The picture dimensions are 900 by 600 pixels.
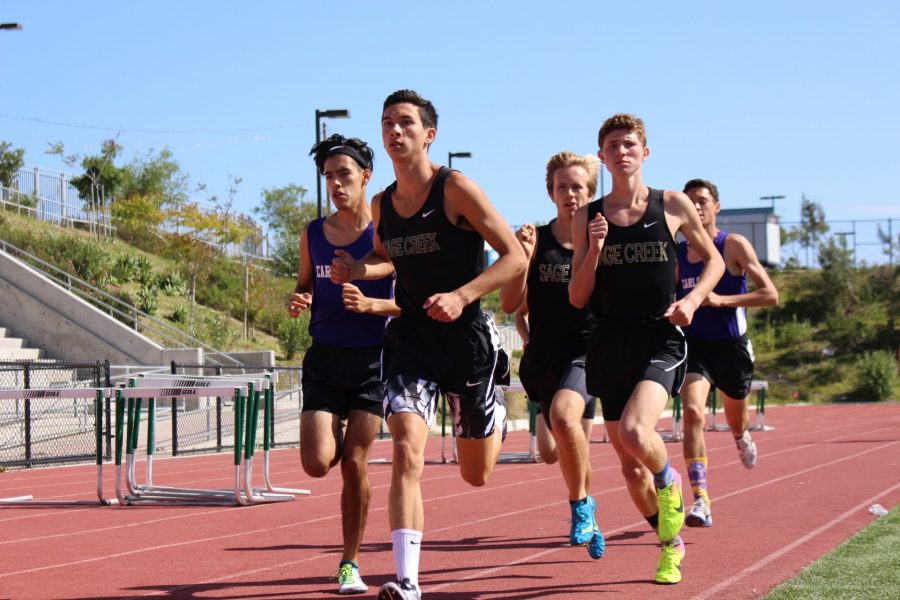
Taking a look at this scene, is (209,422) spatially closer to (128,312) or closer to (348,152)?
(348,152)

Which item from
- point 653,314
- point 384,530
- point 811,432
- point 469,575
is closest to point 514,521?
point 384,530

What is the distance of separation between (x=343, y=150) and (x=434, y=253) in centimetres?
137

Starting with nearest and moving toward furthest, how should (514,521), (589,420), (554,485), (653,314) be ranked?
(653,314) < (589,420) < (514,521) < (554,485)

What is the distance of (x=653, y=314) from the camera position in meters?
6.30

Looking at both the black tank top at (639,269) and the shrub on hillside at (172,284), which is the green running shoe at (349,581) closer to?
the black tank top at (639,269)

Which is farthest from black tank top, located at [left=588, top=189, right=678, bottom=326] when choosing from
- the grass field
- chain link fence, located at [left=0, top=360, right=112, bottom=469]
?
chain link fence, located at [left=0, top=360, right=112, bottom=469]

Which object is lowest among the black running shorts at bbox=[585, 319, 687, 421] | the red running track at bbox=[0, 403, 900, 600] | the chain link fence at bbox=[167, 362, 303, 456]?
the chain link fence at bbox=[167, 362, 303, 456]

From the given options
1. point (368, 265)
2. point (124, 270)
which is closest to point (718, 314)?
point (368, 265)

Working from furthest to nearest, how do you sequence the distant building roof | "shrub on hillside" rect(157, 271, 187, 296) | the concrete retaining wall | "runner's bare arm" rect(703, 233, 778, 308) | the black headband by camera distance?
the distant building roof < "shrub on hillside" rect(157, 271, 187, 296) < the concrete retaining wall < "runner's bare arm" rect(703, 233, 778, 308) < the black headband

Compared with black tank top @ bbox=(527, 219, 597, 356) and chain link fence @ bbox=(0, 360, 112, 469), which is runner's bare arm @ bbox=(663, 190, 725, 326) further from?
chain link fence @ bbox=(0, 360, 112, 469)

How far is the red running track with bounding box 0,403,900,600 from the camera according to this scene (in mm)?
6266

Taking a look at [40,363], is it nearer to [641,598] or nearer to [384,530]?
[384,530]

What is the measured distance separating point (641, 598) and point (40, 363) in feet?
39.7

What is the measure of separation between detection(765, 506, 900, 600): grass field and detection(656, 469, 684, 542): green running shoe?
0.57m
